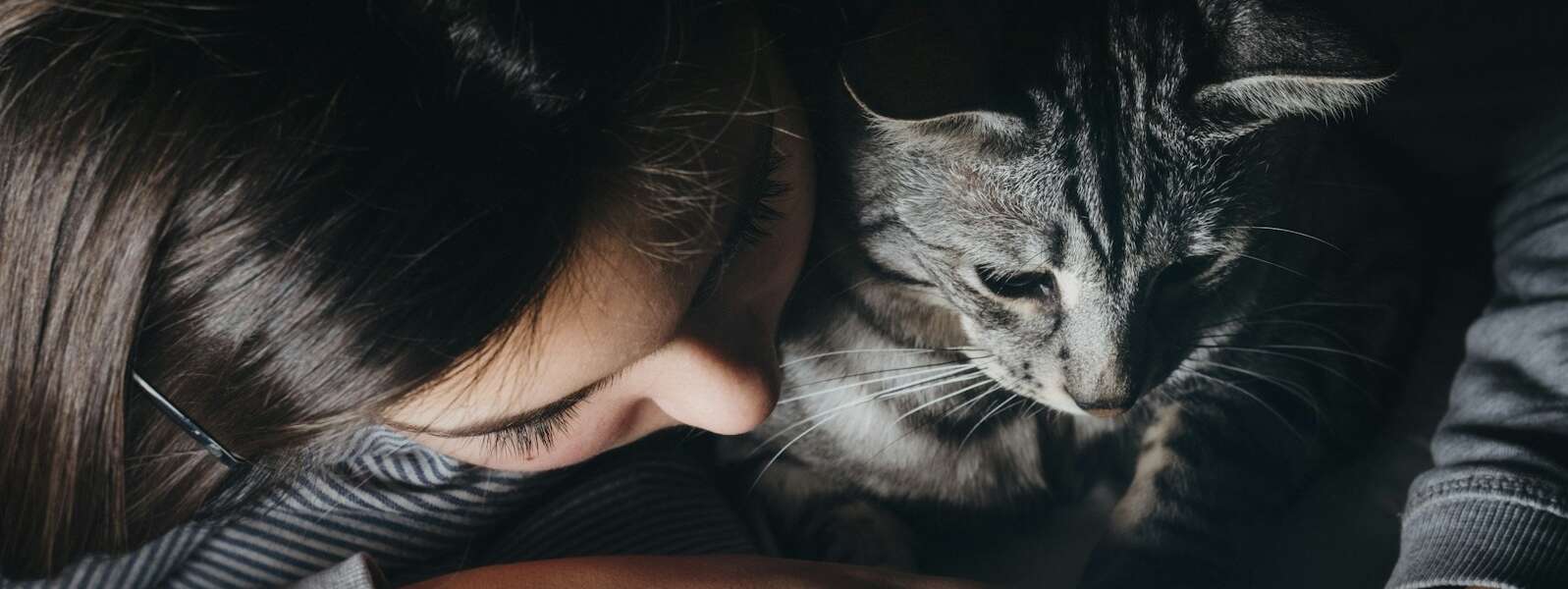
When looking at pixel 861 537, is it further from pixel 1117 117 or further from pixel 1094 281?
pixel 1117 117

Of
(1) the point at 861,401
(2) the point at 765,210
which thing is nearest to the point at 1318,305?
(1) the point at 861,401

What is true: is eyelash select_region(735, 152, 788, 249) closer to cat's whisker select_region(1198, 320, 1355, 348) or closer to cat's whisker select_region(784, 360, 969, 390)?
cat's whisker select_region(784, 360, 969, 390)

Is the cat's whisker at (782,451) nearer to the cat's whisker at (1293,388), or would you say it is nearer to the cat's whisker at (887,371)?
the cat's whisker at (887,371)

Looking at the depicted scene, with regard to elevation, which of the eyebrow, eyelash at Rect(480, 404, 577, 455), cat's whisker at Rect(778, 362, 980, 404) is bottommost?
cat's whisker at Rect(778, 362, 980, 404)

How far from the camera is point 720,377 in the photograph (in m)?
0.63

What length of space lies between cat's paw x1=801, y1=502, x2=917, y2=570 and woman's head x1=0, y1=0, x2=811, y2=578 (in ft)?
1.44

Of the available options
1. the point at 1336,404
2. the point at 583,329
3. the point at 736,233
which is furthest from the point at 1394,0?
the point at 583,329

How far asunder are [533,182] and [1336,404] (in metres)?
0.80

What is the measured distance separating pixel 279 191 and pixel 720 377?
0.94 ft

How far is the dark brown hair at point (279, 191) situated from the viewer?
16.6 inches

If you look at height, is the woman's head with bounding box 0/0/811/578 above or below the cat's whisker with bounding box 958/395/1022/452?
above

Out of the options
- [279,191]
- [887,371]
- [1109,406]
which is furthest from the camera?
[887,371]

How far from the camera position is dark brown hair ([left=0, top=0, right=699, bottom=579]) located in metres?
0.42

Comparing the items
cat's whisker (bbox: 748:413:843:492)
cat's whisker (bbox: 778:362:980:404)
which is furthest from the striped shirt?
cat's whisker (bbox: 778:362:980:404)
